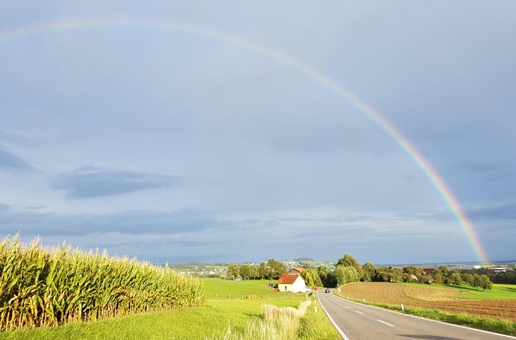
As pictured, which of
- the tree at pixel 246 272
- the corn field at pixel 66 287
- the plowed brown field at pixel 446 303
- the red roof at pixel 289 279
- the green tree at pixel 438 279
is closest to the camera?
the corn field at pixel 66 287

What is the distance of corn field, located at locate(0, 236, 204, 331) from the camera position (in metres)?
10.3

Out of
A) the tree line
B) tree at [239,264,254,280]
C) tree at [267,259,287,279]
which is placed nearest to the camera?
the tree line

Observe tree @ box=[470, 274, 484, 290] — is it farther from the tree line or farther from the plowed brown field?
the plowed brown field

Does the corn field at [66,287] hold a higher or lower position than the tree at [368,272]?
higher

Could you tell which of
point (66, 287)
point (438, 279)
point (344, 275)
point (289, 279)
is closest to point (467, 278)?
point (438, 279)

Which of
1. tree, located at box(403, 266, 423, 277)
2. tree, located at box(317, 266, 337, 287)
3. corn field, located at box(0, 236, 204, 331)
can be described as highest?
corn field, located at box(0, 236, 204, 331)

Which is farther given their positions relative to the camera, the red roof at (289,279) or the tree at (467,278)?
the tree at (467,278)

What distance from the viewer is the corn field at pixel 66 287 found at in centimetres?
1033

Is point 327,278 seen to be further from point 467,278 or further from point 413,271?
point 467,278

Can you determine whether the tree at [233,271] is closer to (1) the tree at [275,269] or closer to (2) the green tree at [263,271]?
(2) the green tree at [263,271]

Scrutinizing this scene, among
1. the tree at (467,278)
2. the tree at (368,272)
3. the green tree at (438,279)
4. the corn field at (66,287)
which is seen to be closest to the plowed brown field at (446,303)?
the corn field at (66,287)

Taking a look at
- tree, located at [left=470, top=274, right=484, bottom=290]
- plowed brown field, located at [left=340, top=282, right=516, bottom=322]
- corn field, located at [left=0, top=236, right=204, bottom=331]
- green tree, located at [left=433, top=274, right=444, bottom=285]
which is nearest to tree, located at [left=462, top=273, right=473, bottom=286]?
tree, located at [left=470, top=274, right=484, bottom=290]

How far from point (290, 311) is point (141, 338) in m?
12.5

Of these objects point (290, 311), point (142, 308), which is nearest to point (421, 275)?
point (290, 311)
